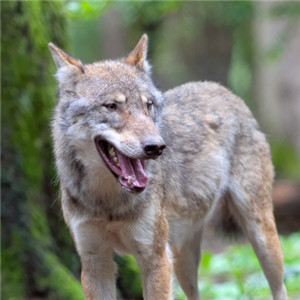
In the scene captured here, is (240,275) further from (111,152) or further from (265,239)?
(111,152)

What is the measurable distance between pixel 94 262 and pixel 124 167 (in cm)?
102

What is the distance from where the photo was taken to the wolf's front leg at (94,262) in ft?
18.1

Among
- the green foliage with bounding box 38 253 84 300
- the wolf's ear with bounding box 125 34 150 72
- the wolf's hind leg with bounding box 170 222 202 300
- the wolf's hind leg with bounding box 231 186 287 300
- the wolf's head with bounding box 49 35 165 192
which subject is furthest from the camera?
the green foliage with bounding box 38 253 84 300

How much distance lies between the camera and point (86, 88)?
5.29 metres

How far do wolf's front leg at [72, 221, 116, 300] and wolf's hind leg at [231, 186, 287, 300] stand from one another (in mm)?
1518

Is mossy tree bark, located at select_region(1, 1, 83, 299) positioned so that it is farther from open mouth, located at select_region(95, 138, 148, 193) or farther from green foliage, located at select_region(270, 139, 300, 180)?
green foliage, located at select_region(270, 139, 300, 180)

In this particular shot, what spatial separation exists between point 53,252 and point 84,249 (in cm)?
233

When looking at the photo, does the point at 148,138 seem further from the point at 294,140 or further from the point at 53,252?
the point at 294,140

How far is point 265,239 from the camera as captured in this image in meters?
6.58

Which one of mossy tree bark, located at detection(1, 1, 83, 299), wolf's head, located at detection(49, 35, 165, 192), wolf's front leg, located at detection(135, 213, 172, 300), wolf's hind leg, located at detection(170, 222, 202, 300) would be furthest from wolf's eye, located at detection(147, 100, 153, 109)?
mossy tree bark, located at detection(1, 1, 83, 299)

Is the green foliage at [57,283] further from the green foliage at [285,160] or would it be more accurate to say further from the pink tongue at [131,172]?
the green foliage at [285,160]

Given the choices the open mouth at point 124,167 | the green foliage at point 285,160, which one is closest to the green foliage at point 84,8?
the open mouth at point 124,167

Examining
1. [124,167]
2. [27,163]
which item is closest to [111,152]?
[124,167]

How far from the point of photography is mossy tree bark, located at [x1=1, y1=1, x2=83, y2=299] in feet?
24.9
